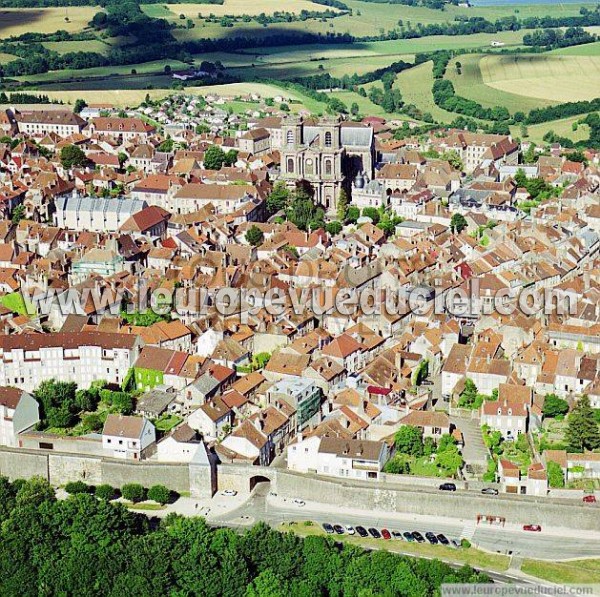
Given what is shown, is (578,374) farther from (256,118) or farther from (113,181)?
(256,118)

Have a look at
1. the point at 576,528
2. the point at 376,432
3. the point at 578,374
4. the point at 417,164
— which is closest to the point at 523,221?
the point at 417,164

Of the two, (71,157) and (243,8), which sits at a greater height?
(71,157)

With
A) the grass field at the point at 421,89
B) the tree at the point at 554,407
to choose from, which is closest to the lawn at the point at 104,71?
the grass field at the point at 421,89

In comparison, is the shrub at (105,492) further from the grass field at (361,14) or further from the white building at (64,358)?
the grass field at (361,14)

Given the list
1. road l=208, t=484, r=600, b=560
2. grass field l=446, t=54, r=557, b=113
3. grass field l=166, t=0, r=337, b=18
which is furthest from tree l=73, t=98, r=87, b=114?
road l=208, t=484, r=600, b=560

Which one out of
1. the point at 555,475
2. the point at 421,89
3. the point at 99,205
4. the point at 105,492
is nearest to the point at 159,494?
the point at 105,492

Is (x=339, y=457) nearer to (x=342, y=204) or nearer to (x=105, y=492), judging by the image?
(x=105, y=492)
